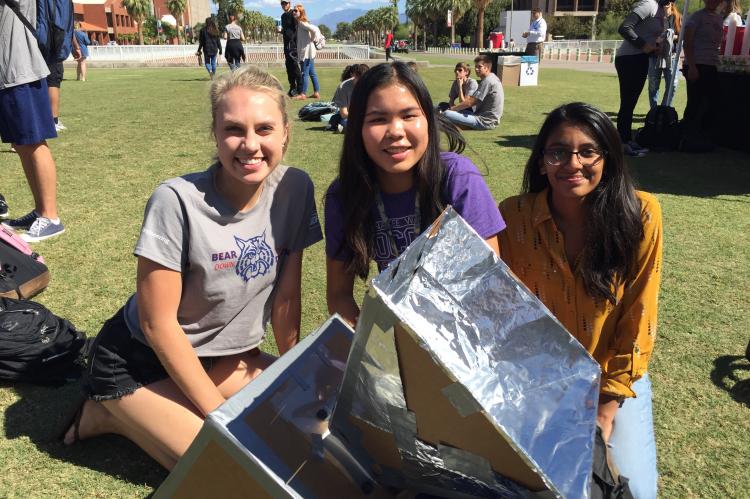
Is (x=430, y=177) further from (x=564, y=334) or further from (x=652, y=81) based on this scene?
(x=652, y=81)

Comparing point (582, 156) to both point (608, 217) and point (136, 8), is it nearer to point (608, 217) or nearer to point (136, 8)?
point (608, 217)

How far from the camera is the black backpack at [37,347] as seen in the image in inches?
101

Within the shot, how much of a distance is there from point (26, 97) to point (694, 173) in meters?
6.53

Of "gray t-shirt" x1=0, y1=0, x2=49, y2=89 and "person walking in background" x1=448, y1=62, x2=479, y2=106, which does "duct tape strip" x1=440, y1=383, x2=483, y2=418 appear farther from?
"person walking in background" x1=448, y1=62, x2=479, y2=106

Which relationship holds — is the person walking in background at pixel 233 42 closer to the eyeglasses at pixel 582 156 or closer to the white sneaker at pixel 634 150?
the white sneaker at pixel 634 150

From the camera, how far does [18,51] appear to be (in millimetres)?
3896

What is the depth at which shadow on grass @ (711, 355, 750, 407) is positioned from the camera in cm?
259

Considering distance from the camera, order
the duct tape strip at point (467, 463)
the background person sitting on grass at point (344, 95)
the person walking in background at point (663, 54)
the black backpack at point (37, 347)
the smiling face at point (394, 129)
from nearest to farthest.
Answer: the duct tape strip at point (467, 463), the smiling face at point (394, 129), the black backpack at point (37, 347), the person walking in background at point (663, 54), the background person sitting on grass at point (344, 95)

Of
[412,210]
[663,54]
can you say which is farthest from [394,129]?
[663,54]

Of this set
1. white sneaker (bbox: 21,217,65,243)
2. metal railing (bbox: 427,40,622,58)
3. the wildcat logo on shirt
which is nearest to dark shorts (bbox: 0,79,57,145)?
white sneaker (bbox: 21,217,65,243)

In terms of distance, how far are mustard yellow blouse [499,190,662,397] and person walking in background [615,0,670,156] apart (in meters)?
5.66

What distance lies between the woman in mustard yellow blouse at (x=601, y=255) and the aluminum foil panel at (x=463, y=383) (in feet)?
2.65

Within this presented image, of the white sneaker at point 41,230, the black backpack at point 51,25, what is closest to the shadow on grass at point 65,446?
the white sneaker at point 41,230

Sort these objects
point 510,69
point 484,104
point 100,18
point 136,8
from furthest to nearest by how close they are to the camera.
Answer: point 100,18, point 136,8, point 510,69, point 484,104
